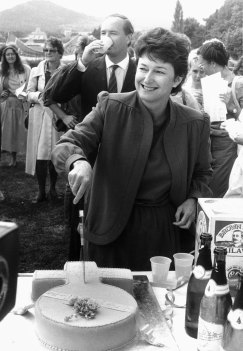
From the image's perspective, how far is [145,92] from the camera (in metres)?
1.96

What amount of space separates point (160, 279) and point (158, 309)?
0.84 feet

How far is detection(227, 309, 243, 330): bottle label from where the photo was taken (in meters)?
1.25

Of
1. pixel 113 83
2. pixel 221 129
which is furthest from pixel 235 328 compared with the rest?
pixel 221 129

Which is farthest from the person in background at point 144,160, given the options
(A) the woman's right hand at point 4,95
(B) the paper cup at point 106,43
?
(A) the woman's right hand at point 4,95

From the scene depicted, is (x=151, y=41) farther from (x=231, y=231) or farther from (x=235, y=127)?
(x=235, y=127)

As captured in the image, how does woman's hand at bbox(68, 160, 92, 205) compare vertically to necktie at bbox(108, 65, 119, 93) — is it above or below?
below

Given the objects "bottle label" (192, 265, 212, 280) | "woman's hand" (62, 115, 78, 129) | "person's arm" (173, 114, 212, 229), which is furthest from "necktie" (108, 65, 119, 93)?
"bottle label" (192, 265, 212, 280)

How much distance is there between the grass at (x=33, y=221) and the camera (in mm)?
3900

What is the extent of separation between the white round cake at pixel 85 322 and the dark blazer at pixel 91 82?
197 centimetres

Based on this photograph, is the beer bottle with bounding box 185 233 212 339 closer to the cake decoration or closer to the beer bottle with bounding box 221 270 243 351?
the beer bottle with bounding box 221 270 243 351

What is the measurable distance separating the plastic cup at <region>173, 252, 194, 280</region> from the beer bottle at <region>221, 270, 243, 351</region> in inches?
20.1

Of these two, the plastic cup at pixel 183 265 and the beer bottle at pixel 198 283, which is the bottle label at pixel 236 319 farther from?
the plastic cup at pixel 183 265

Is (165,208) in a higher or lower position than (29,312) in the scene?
higher

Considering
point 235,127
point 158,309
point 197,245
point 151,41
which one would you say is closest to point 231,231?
point 197,245
